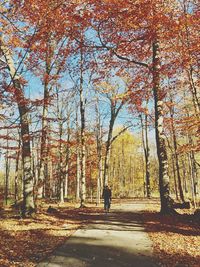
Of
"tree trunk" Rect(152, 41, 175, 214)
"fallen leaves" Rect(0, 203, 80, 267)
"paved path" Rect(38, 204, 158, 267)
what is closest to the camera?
"paved path" Rect(38, 204, 158, 267)

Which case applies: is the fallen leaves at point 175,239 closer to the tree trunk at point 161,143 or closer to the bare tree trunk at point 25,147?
the tree trunk at point 161,143

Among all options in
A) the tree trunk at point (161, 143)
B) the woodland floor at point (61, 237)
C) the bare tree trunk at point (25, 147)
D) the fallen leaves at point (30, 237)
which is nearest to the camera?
the woodland floor at point (61, 237)

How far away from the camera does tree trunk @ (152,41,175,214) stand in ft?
51.4

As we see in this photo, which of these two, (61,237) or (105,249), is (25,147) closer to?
(61,237)

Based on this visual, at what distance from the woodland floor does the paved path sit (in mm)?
340

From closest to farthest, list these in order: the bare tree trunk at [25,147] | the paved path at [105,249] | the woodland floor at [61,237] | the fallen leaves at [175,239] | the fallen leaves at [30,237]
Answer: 1. the paved path at [105,249]
2. the fallen leaves at [175,239]
3. the woodland floor at [61,237]
4. the fallen leaves at [30,237]
5. the bare tree trunk at [25,147]

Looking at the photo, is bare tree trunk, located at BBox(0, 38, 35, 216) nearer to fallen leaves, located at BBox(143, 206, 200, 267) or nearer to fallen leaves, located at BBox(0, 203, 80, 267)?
fallen leaves, located at BBox(0, 203, 80, 267)

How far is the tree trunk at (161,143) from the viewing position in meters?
15.7

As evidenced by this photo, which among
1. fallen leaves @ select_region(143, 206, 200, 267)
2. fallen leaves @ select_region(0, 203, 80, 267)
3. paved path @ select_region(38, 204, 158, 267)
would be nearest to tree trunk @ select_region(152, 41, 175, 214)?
fallen leaves @ select_region(143, 206, 200, 267)

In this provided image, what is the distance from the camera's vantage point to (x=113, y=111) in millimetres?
35781

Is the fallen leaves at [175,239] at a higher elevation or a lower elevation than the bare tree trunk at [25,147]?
lower

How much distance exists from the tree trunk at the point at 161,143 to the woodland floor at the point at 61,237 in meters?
0.83

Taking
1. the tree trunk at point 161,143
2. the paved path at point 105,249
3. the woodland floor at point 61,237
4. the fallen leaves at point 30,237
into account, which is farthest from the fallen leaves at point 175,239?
the fallen leaves at point 30,237

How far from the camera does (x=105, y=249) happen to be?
927 cm
